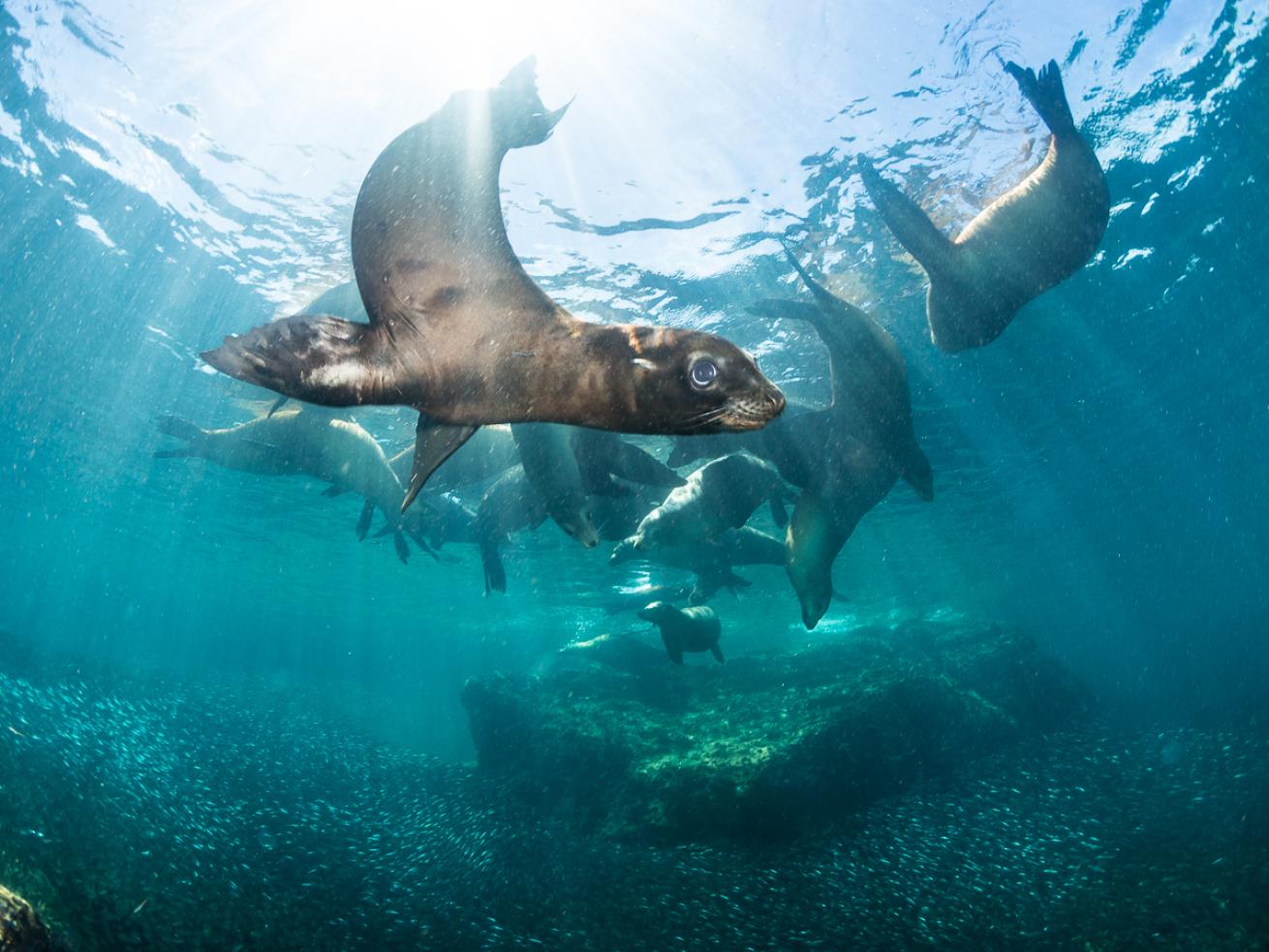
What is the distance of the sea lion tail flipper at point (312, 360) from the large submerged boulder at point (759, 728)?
1106 cm

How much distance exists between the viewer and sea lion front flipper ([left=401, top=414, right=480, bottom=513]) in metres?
2.56

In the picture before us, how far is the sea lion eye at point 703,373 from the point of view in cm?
182

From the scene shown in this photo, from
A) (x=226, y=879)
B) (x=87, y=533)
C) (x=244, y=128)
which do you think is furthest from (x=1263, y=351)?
(x=87, y=533)

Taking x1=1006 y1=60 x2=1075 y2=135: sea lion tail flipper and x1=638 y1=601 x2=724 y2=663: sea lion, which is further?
x1=638 y1=601 x2=724 y2=663: sea lion

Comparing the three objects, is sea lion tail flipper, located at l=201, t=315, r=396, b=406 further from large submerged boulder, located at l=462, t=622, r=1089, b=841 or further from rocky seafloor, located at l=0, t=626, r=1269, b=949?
large submerged boulder, located at l=462, t=622, r=1089, b=841

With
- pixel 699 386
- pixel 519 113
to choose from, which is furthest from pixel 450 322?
pixel 699 386

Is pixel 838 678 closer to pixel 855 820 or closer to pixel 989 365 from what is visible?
pixel 855 820

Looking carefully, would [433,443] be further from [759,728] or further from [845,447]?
[759,728]

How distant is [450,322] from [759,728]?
44.0 feet

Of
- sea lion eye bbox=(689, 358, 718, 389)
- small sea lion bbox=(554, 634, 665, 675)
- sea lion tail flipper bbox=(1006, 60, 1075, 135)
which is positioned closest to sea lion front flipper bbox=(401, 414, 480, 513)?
sea lion eye bbox=(689, 358, 718, 389)

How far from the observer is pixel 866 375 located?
21.6ft

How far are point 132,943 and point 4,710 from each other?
31.3 ft

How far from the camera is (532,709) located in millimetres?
17031

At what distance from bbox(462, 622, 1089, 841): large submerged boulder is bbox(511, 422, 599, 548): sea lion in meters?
7.77
